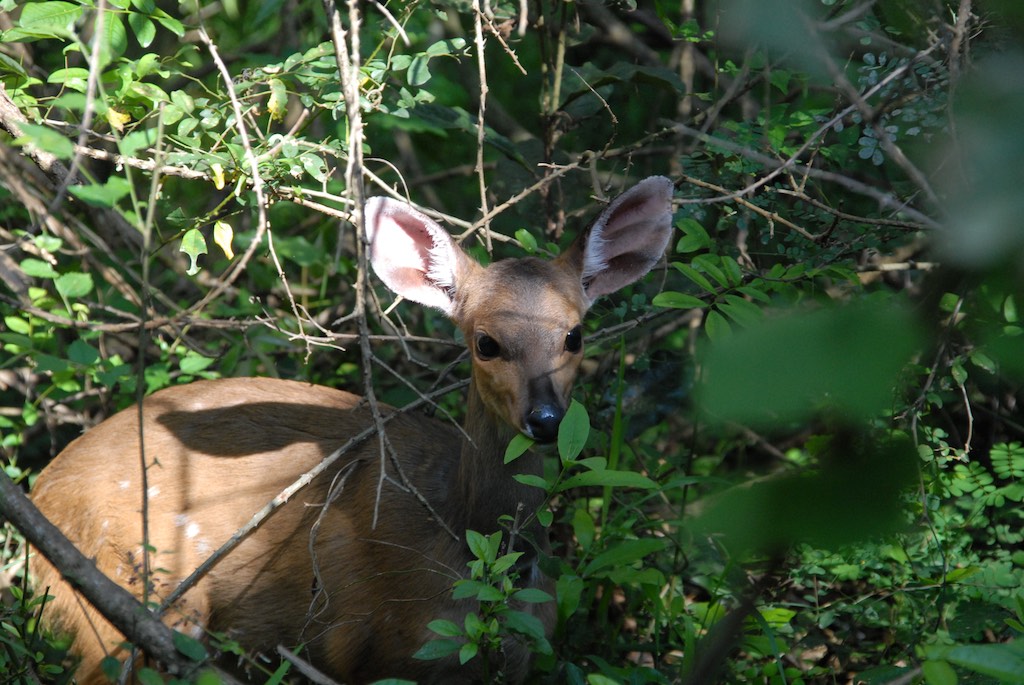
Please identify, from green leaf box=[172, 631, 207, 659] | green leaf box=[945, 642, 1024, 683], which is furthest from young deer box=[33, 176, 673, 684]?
green leaf box=[945, 642, 1024, 683]

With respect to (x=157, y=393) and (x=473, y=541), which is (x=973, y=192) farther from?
(x=157, y=393)

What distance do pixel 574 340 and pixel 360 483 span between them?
118 centimetres

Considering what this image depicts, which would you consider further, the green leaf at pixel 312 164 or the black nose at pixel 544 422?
the green leaf at pixel 312 164

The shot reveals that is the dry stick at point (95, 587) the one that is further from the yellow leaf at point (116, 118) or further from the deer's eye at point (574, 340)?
the deer's eye at point (574, 340)

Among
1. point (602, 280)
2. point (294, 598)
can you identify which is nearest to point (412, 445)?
point (294, 598)

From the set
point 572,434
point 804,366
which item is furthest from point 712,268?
point 804,366

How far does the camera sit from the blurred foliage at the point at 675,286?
1.04 meters

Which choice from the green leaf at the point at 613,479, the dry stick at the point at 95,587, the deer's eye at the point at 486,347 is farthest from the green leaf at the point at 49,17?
the green leaf at the point at 613,479

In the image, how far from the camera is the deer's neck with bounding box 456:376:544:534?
3.94 meters

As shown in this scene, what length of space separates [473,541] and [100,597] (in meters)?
1.10

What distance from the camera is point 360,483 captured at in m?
4.42

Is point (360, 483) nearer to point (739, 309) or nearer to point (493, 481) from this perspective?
point (493, 481)

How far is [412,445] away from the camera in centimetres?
455

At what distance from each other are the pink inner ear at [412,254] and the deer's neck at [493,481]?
2.18ft
